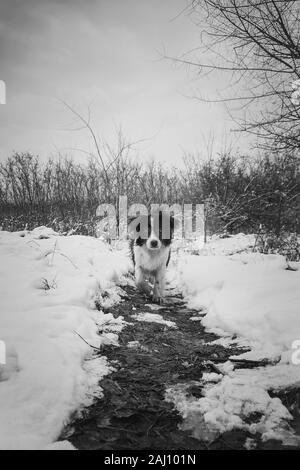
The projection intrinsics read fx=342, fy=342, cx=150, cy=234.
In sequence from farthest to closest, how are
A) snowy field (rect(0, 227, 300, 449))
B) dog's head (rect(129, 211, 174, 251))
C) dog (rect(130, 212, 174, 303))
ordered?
dog's head (rect(129, 211, 174, 251)) < dog (rect(130, 212, 174, 303)) < snowy field (rect(0, 227, 300, 449))

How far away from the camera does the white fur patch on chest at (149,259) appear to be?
237 inches

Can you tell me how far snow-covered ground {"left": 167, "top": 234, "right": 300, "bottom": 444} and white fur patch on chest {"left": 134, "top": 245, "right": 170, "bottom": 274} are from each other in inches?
26.5

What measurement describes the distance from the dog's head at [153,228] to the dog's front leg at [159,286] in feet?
1.40

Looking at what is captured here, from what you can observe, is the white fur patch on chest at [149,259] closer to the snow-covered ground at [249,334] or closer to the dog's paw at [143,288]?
the dog's paw at [143,288]

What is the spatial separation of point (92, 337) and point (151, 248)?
299cm

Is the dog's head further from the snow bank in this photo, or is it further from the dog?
the snow bank

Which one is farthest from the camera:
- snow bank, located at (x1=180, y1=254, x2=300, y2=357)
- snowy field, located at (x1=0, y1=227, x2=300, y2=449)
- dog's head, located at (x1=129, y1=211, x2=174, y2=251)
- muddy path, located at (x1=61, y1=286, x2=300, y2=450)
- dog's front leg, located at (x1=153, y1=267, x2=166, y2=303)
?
dog's head, located at (x1=129, y1=211, x2=174, y2=251)

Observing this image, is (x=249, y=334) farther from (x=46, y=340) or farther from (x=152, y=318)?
(x=46, y=340)

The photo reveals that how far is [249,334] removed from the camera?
3.29 metres

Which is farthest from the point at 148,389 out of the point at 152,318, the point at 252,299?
the point at 252,299

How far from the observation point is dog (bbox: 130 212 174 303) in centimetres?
594

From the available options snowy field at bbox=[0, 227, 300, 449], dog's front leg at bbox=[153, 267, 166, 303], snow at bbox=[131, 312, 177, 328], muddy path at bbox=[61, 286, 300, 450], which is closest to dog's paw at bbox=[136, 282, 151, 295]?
dog's front leg at bbox=[153, 267, 166, 303]

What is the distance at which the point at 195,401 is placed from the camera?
2.14 m

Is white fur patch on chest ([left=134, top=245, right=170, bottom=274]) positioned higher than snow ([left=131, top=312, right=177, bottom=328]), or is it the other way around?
white fur patch on chest ([left=134, top=245, right=170, bottom=274])
